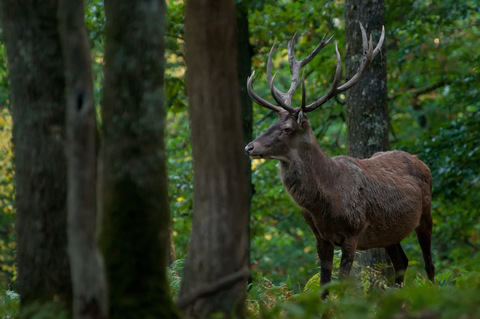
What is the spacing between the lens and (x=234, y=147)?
428cm

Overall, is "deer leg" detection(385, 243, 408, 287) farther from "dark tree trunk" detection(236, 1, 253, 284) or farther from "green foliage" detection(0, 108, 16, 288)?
"green foliage" detection(0, 108, 16, 288)

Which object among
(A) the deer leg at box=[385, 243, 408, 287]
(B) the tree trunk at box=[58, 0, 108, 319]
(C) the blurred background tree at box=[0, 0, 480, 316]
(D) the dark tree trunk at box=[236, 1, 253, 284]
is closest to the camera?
(B) the tree trunk at box=[58, 0, 108, 319]

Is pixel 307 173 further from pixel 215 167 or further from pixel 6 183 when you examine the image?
pixel 6 183

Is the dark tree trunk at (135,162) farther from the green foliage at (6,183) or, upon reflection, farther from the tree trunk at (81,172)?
the green foliage at (6,183)

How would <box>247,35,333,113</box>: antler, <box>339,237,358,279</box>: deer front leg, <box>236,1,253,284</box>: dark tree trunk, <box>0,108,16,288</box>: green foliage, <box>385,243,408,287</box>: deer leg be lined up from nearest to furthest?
<box>339,237,358,279</box>: deer front leg < <box>247,35,333,113</box>: antler < <box>385,243,408,287</box>: deer leg < <box>236,1,253,284</box>: dark tree trunk < <box>0,108,16,288</box>: green foliage

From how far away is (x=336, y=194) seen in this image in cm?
799

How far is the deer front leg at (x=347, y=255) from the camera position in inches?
309

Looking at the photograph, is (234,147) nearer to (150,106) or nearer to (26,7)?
(150,106)

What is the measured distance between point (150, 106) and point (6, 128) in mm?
12742

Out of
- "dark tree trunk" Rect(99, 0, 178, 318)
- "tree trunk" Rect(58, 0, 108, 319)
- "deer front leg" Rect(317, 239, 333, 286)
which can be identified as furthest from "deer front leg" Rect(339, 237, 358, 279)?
"tree trunk" Rect(58, 0, 108, 319)

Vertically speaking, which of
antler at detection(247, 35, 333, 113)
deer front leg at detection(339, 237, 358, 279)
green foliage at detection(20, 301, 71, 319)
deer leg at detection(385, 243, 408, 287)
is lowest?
deer leg at detection(385, 243, 408, 287)

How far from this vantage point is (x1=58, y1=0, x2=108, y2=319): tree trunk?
3.78 meters

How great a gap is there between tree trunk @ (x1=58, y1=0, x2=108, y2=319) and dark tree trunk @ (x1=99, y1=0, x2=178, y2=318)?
1.34ft

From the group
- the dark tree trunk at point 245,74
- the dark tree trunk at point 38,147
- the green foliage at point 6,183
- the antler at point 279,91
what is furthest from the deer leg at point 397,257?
the green foliage at point 6,183
